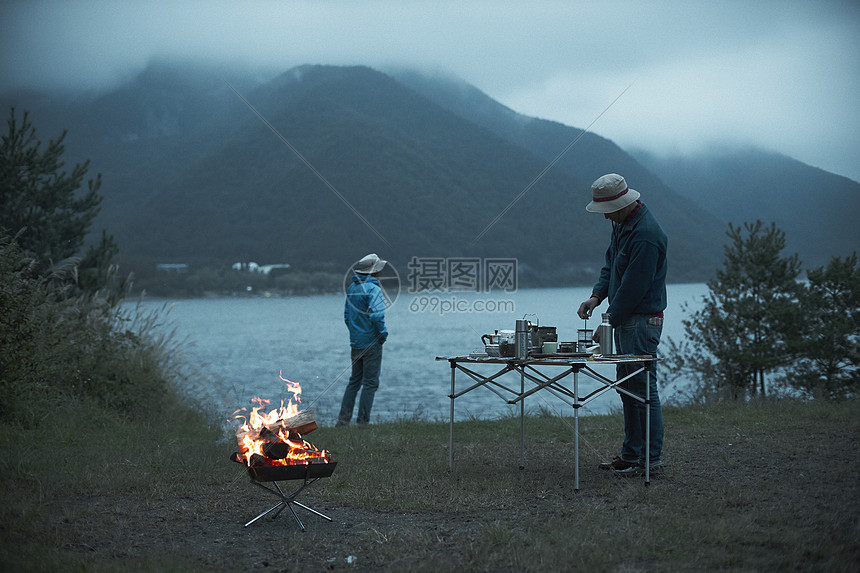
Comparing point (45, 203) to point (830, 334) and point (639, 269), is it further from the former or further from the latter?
point (830, 334)

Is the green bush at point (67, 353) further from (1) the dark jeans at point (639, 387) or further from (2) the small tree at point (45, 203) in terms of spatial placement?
(1) the dark jeans at point (639, 387)

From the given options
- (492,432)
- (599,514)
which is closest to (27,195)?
(492,432)

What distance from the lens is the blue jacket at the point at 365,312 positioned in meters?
8.68

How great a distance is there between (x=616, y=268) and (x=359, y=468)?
2.63 m

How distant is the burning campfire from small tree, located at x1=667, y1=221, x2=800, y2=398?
926cm

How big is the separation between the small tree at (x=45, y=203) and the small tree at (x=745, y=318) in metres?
10.9

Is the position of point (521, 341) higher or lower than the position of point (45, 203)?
lower

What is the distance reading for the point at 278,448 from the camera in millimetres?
4395

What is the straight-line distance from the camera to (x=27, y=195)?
12984 millimetres

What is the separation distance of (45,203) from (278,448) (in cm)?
1096

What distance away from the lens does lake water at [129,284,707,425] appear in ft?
39.3

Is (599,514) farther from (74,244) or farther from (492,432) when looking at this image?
(74,244)

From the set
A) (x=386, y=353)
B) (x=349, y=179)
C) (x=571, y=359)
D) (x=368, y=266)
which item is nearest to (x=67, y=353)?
(x=368, y=266)

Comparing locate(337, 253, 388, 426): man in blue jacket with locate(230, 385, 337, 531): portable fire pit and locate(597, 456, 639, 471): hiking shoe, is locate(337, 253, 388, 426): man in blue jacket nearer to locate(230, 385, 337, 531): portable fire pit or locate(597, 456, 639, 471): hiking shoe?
locate(597, 456, 639, 471): hiking shoe
